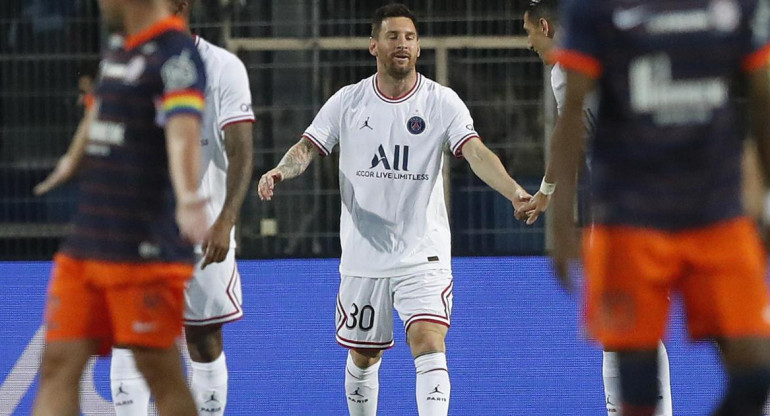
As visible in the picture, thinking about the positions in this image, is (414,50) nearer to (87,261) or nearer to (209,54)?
(209,54)

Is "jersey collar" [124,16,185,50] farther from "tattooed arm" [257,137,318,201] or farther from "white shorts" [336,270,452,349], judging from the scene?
"white shorts" [336,270,452,349]

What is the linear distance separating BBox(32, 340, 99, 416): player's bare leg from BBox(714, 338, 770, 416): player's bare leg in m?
1.79

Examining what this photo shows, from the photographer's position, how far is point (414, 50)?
6.14 meters

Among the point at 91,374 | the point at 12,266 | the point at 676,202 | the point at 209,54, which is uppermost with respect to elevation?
the point at 209,54

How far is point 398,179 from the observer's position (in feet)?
19.6

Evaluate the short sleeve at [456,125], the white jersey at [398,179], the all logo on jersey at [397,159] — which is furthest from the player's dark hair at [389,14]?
the all logo on jersey at [397,159]

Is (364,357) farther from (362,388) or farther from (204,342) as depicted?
(204,342)

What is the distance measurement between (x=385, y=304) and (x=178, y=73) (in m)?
2.45

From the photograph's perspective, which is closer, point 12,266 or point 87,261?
point 87,261

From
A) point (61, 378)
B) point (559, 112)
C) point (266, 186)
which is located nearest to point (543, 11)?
point (559, 112)

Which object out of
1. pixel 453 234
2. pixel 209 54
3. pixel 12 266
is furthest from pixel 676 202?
pixel 453 234

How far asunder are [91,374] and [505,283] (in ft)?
6.52

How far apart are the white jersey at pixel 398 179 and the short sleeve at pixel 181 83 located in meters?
2.23

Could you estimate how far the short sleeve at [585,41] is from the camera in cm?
355
